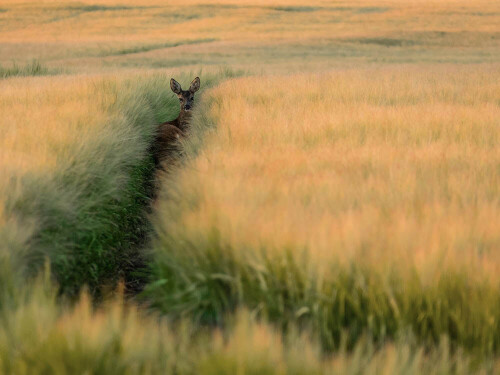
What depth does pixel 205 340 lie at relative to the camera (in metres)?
2.04

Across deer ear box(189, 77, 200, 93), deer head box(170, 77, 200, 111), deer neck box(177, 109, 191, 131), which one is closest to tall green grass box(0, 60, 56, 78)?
deer ear box(189, 77, 200, 93)

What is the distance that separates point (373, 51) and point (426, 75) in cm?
1884

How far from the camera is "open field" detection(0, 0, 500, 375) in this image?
1888mm

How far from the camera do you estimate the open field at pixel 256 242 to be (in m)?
1.89

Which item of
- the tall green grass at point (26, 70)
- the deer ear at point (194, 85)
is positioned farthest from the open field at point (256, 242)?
the tall green grass at point (26, 70)

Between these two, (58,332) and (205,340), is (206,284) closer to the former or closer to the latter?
(205,340)

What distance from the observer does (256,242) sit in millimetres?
2635

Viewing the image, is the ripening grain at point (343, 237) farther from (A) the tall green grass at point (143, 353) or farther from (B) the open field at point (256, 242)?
(A) the tall green grass at point (143, 353)

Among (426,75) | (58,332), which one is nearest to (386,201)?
(58,332)

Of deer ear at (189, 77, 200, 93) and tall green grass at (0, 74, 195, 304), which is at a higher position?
deer ear at (189, 77, 200, 93)

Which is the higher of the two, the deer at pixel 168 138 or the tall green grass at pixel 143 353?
the tall green grass at pixel 143 353

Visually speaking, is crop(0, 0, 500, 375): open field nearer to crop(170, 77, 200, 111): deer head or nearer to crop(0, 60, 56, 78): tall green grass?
crop(170, 77, 200, 111): deer head

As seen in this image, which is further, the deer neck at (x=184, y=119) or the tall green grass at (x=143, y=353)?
the deer neck at (x=184, y=119)

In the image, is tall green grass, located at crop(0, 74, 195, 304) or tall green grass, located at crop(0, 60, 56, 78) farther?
tall green grass, located at crop(0, 60, 56, 78)
